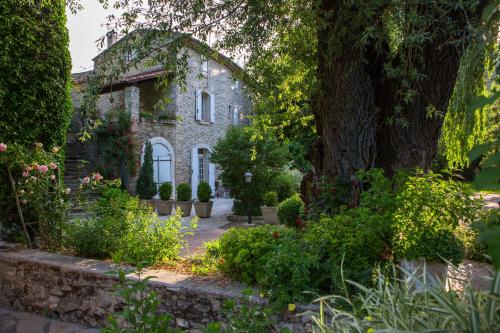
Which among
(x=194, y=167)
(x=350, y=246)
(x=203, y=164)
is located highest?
(x=203, y=164)

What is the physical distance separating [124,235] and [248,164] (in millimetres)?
7573

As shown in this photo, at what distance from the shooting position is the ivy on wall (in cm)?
481

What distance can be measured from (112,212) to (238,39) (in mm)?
2752

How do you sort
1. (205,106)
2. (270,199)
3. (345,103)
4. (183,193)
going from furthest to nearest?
(205,106), (183,193), (270,199), (345,103)

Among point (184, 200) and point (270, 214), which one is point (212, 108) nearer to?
point (184, 200)

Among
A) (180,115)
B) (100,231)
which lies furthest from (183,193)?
(100,231)

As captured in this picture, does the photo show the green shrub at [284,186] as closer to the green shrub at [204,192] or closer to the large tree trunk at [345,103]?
the green shrub at [204,192]

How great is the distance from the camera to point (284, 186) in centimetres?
1230

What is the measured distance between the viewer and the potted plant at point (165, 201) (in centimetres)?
1249

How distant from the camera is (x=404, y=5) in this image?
370 centimetres

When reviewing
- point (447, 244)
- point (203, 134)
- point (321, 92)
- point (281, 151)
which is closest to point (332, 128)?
Answer: point (321, 92)

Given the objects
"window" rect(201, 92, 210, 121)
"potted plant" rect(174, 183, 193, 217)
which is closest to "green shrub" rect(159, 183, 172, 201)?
"potted plant" rect(174, 183, 193, 217)

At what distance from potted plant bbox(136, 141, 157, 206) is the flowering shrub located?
793 cm

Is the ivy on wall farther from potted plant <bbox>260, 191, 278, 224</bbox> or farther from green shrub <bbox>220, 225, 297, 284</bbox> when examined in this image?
potted plant <bbox>260, 191, 278, 224</bbox>
